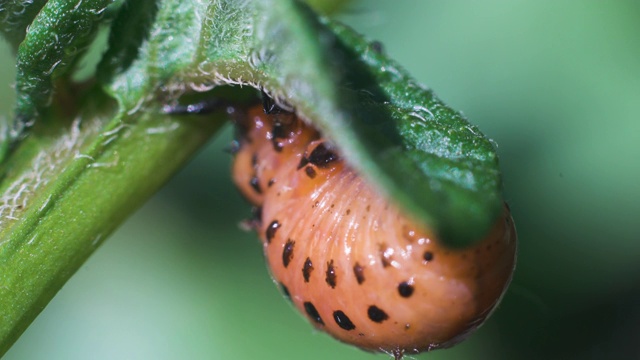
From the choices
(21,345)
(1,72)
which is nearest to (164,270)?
(21,345)

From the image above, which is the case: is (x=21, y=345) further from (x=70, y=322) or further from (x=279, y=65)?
(x=279, y=65)

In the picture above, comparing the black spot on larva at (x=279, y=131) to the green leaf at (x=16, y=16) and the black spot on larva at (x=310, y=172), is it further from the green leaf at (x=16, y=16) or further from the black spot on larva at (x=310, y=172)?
the green leaf at (x=16, y=16)

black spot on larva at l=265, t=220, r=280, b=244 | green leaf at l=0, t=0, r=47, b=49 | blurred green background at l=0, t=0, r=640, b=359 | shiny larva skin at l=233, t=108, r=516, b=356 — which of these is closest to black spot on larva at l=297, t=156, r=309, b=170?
shiny larva skin at l=233, t=108, r=516, b=356

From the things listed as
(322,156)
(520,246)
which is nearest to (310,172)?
(322,156)

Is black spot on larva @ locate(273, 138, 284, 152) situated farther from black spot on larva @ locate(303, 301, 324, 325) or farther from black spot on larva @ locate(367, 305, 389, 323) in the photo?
black spot on larva @ locate(367, 305, 389, 323)

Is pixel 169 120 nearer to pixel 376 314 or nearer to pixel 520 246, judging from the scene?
pixel 376 314
